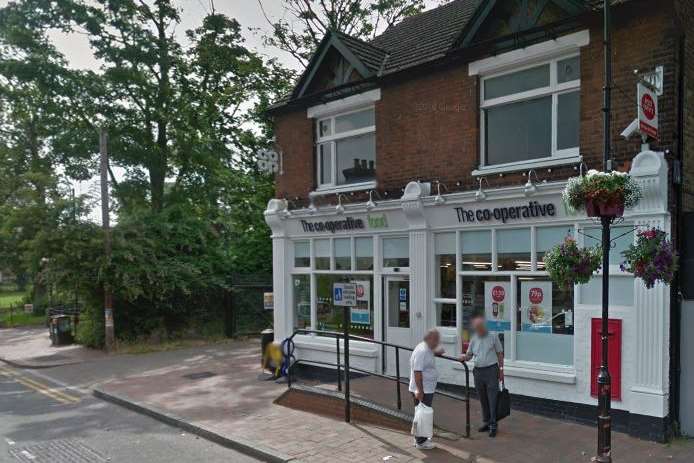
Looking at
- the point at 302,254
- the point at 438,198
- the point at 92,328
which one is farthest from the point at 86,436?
the point at 92,328

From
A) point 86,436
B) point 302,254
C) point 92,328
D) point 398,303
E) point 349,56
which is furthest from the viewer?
point 92,328

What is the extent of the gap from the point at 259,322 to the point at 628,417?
1384 cm

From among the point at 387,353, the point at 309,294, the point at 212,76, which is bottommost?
the point at 387,353

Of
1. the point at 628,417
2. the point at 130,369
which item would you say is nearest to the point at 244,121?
the point at 130,369

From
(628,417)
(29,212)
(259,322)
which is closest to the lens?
(628,417)

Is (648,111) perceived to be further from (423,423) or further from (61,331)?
(61,331)

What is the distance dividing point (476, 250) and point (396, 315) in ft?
7.67

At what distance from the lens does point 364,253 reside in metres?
11.0

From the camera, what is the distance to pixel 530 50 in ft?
27.4

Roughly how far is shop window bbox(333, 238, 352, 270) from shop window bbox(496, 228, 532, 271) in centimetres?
350

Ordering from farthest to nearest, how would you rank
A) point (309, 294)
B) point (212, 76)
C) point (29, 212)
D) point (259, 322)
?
point (212, 76), point (259, 322), point (29, 212), point (309, 294)

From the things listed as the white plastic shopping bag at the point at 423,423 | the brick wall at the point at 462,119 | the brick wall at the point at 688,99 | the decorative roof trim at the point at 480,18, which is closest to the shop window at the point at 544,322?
the brick wall at the point at 462,119

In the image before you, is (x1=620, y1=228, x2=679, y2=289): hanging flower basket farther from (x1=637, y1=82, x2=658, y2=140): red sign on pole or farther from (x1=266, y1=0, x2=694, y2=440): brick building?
(x1=637, y1=82, x2=658, y2=140): red sign on pole

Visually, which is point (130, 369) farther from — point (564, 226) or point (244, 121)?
point (244, 121)
